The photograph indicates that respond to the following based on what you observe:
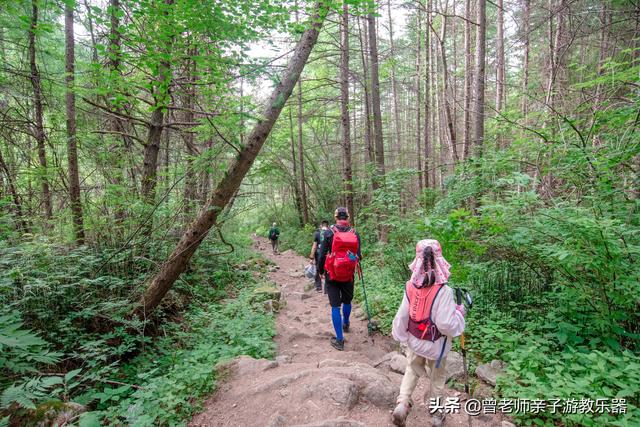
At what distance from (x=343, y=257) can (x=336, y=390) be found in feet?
6.54

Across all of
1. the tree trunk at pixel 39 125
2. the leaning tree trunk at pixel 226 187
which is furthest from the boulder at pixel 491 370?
the tree trunk at pixel 39 125

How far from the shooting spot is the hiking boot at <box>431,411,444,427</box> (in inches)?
111

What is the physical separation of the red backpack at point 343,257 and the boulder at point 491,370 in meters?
2.07

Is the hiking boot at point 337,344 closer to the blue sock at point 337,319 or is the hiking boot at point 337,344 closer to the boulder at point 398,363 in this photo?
the blue sock at point 337,319

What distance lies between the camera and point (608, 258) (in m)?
3.26

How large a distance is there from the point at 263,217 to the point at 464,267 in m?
22.9

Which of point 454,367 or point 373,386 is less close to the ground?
point 373,386

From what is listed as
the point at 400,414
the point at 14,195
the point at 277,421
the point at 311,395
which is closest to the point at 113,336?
the point at 277,421

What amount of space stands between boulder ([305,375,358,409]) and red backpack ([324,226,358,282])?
5.60 feet

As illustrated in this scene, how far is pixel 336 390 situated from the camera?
297 centimetres

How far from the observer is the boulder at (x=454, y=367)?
3.61 meters

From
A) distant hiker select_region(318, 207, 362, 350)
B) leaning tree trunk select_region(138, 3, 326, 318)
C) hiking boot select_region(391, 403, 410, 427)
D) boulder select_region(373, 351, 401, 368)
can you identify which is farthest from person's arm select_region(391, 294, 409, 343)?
leaning tree trunk select_region(138, 3, 326, 318)

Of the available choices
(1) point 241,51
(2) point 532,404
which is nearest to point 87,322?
(1) point 241,51

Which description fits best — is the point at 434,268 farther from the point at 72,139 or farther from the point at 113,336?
the point at 72,139
